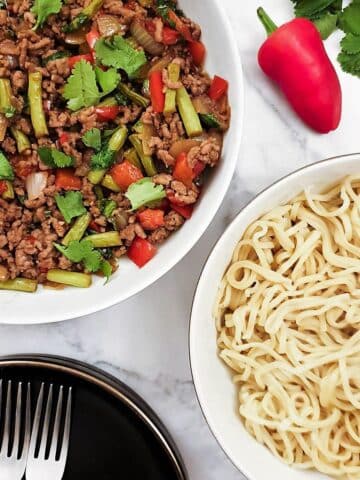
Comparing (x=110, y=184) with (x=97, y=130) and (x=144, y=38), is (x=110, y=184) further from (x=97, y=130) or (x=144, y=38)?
(x=144, y=38)

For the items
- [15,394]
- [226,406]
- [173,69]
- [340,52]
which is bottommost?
[226,406]

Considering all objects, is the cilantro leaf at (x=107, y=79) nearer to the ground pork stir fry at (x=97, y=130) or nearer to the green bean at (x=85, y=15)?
the ground pork stir fry at (x=97, y=130)

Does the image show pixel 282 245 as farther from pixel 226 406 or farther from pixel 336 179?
pixel 226 406

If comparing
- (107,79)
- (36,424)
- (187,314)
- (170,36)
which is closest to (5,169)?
(107,79)

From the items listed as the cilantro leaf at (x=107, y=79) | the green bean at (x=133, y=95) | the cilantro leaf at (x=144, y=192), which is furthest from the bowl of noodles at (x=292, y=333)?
the cilantro leaf at (x=107, y=79)

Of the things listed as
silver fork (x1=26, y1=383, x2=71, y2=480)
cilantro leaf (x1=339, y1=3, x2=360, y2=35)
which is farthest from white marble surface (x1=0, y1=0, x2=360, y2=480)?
silver fork (x1=26, y1=383, x2=71, y2=480)

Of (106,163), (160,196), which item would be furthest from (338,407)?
(106,163)
